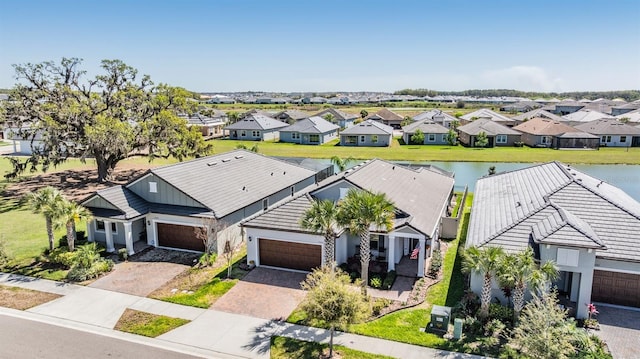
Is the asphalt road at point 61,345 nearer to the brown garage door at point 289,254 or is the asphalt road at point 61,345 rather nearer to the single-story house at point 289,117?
the brown garage door at point 289,254

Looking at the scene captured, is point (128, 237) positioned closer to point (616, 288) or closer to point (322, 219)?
point (322, 219)

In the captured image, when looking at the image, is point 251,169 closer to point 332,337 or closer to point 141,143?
point 141,143

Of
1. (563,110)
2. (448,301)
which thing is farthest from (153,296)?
(563,110)

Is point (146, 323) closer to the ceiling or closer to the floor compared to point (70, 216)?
closer to the floor

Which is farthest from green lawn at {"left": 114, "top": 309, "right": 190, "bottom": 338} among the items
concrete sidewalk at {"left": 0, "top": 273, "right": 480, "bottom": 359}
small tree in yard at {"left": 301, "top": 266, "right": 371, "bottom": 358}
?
small tree in yard at {"left": 301, "top": 266, "right": 371, "bottom": 358}

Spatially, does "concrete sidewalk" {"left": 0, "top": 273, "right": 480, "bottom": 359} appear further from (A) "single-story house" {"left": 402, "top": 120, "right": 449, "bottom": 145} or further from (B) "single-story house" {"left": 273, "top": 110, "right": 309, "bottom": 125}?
(B) "single-story house" {"left": 273, "top": 110, "right": 309, "bottom": 125}

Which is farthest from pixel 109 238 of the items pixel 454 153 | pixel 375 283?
pixel 454 153

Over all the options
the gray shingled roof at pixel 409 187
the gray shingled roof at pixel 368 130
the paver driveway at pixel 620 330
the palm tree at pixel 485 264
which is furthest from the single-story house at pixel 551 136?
the palm tree at pixel 485 264
